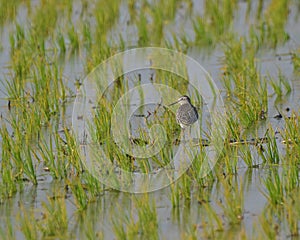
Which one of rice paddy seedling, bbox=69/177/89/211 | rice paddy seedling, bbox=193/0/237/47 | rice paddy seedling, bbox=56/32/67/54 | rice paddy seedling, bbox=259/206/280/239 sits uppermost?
rice paddy seedling, bbox=193/0/237/47

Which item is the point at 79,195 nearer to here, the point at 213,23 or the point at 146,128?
the point at 146,128

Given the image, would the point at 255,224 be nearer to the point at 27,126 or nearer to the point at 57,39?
the point at 27,126

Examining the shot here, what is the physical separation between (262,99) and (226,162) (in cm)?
169

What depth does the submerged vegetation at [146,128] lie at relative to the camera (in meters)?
4.85

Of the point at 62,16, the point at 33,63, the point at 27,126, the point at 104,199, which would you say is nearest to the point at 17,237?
the point at 104,199

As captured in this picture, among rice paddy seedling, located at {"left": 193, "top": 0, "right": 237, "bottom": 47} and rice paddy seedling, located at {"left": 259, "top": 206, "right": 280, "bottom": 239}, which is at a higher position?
rice paddy seedling, located at {"left": 193, "top": 0, "right": 237, "bottom": 47}

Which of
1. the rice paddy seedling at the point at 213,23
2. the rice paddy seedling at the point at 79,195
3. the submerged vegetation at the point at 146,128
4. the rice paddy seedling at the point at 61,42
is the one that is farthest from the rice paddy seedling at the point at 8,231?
the rice paddy seedling at the point at 213,23

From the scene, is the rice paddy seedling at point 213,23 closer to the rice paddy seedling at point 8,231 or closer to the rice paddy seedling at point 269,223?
the rice paddy seedling at point 269,223

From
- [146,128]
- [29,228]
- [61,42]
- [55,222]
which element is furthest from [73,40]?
[29,228]

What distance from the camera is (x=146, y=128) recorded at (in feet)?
22.0

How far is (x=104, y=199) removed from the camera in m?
5.34

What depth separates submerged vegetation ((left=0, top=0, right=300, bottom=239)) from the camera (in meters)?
4.85

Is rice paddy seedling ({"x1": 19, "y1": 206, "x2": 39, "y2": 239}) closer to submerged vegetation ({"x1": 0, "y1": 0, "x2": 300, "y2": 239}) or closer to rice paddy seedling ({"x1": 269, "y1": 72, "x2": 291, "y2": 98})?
submerged vegetation ({"x1": 0, "y1": 0, "x2": 300, "y2": 239})

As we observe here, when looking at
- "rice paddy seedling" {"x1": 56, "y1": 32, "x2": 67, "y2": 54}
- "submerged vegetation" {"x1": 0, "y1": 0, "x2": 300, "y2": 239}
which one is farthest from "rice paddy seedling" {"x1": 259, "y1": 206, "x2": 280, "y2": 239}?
"rice paddy seedling" {"x1": 56, "y1": 32, "x2": 67, "y2": 54}
